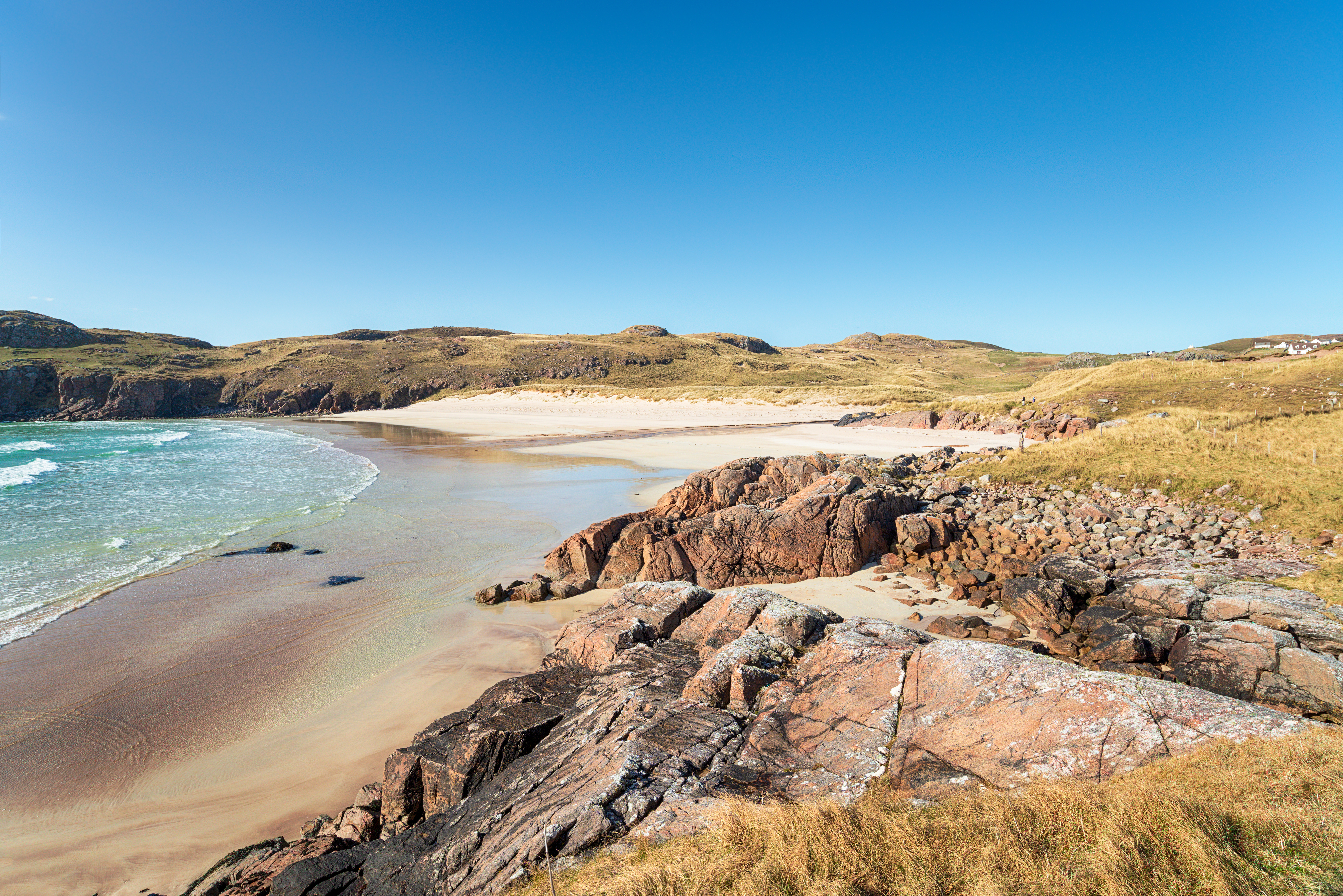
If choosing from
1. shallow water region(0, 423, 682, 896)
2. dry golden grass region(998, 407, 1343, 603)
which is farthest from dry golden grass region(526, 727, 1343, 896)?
dry golden grass region(998, 407, 1343, 603)

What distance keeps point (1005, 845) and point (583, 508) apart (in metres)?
19.8

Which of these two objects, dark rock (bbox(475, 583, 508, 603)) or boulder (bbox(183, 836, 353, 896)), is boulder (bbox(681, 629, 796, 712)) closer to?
boulder (bbox(183, 836, 353, 896))

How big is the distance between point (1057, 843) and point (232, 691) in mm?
12158

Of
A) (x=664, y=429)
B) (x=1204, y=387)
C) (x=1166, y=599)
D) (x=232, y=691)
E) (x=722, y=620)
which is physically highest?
(x=1204, y=387)

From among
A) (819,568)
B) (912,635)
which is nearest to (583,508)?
(819,568)

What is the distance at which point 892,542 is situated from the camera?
14.6 metres

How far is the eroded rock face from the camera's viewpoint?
15.8ft

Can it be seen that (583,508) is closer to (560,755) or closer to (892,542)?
(892,542)

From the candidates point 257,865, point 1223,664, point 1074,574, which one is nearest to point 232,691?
point 257,865

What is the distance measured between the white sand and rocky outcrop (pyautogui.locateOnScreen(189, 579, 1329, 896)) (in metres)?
25.0

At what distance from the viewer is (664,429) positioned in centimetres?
5438

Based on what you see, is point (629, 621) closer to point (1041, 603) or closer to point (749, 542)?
point (749, 542)

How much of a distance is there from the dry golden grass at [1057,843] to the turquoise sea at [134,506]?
51.6 ft

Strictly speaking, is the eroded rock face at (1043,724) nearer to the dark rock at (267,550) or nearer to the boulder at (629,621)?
the boulder at (629,621)
